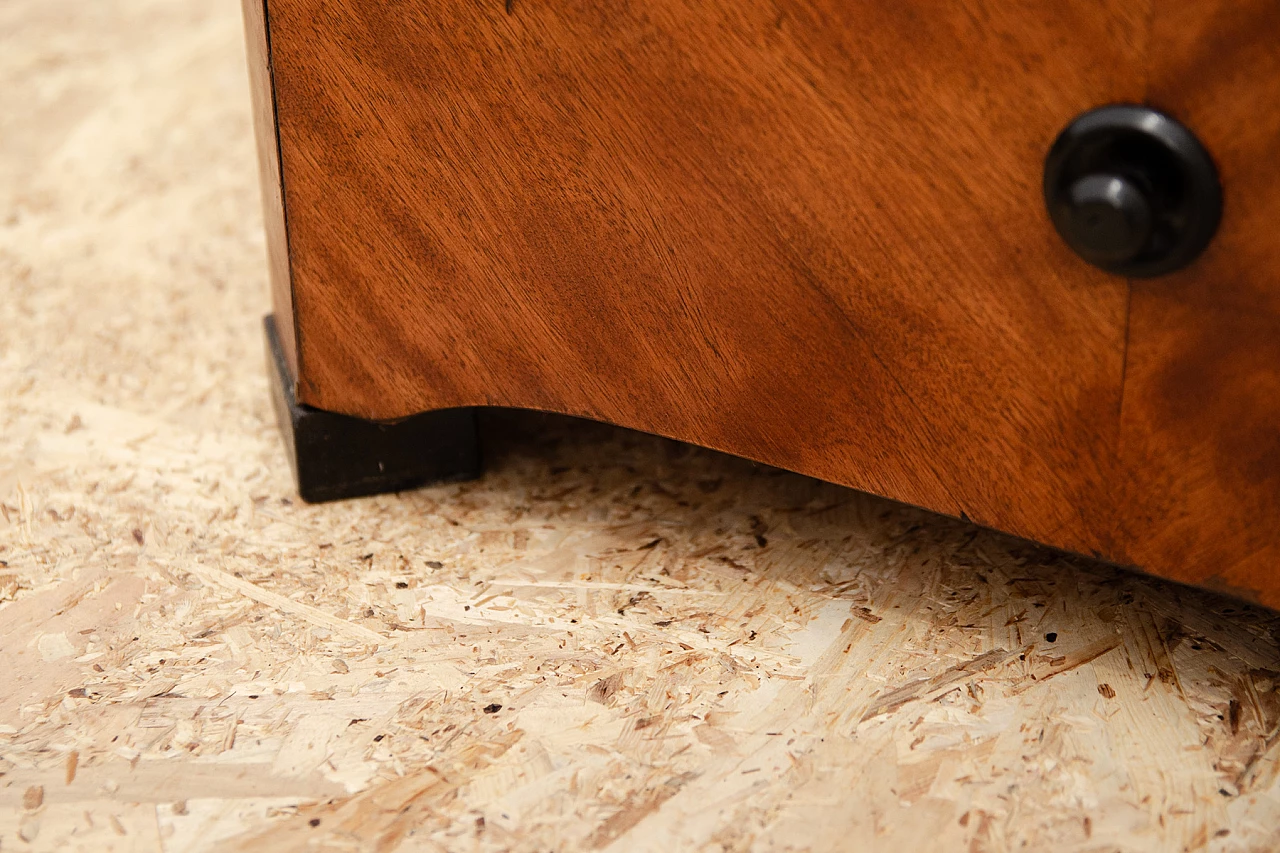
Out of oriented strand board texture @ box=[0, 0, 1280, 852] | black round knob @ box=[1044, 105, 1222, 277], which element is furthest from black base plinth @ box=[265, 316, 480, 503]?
black round knob @ box=[1044, 105, 1222, 277]

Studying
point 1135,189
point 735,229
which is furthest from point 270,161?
point 1135,189

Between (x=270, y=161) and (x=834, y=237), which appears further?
(x=270, y=161)

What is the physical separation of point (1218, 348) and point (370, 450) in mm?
598

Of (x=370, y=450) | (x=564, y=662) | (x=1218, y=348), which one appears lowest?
(x=564, y=662)

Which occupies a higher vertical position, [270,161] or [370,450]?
[270,161]

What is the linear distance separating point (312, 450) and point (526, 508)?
6.5 inches

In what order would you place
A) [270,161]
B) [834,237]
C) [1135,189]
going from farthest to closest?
[270,161]
[834,237]
[1135,189]

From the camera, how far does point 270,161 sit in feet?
2.87

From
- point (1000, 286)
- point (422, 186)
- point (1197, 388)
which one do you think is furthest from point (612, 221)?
point (1197, 388)

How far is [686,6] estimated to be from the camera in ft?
2.29

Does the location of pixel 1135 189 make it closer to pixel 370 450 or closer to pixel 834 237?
pixel 834 237

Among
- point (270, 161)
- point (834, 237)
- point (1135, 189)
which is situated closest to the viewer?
point (1135, 189)

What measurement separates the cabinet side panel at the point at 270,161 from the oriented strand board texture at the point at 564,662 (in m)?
0.13

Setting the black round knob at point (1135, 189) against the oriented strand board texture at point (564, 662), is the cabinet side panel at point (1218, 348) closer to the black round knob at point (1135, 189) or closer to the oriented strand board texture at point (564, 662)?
the black round knob at point (1135, 189)
